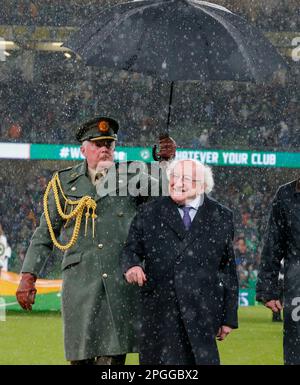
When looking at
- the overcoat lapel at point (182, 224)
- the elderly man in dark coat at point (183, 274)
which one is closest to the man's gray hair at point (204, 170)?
the elderly man in dark coat at point (183, 274)

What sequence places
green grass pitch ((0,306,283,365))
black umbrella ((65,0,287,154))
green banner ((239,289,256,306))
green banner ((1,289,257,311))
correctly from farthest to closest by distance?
green banner ((239,289,256,306)), green banner ((1,289,257,311)), green grass pitch ((0,306,283,365)), black umbrella ((65,0,287,154))

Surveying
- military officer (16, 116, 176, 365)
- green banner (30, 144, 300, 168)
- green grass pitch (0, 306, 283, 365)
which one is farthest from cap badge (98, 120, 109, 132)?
green banner (30, 144, 300, 168)

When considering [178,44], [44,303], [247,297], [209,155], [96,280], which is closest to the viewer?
[96,280]

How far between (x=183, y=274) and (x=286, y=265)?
86cm

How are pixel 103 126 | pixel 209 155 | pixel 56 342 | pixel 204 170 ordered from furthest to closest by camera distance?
pixel 209 155
pixel 56 342
pixel 103 126
pixel 204 170

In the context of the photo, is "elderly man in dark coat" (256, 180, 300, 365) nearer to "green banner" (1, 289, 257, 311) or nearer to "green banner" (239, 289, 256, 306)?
"green banner" (1, 289, 257, 311)

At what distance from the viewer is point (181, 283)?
18.3 ft

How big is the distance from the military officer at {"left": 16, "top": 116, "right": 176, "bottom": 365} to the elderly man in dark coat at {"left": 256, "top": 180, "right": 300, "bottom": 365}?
0.81 metres

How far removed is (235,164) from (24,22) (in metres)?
7.67

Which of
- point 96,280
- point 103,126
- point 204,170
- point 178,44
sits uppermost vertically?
point 178,44

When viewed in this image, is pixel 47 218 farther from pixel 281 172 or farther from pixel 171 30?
pixel 281 172

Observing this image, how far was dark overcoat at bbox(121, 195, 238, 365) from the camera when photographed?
18.3 ft

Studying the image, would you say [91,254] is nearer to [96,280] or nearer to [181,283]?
[96,280]

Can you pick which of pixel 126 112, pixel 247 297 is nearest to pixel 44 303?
pixel 247 297
